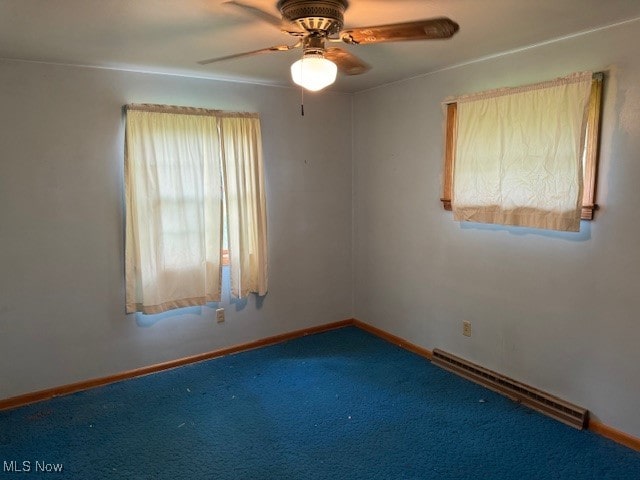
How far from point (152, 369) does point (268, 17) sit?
275 centimetres

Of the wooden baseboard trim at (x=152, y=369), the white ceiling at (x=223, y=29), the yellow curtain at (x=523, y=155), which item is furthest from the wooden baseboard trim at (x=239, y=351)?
the white ceiling at (x=223, y=29)

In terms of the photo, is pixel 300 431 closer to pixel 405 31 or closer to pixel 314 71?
pixel 314 71

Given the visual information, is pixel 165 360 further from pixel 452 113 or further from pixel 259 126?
pixel 452 113

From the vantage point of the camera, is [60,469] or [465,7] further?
[60,469]

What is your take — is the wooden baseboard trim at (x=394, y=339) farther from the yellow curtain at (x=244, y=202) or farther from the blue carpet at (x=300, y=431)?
the yellow curtain at (x=244, y=202)

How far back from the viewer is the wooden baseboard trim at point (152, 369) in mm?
3029

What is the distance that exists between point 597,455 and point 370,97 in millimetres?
3153

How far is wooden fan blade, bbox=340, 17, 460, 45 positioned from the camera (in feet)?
5.47

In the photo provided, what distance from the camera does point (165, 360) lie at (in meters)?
3.55

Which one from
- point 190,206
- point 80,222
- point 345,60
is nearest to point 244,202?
point 190,206

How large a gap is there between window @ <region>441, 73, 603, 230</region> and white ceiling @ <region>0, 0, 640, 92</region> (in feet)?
1.13

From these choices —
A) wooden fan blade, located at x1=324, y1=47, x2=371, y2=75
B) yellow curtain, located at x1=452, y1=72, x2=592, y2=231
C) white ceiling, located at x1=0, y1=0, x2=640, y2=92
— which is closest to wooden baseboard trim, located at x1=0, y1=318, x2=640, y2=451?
yellow curtain, located at x1=452, y1=72, x2=592, y2=231

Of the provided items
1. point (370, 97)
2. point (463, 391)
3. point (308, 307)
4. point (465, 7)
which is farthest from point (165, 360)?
point (465, 7)

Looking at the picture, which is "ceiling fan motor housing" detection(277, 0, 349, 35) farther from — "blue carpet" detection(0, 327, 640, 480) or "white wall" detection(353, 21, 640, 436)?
"blue carpet" detection(0, 327, 640, 480)
